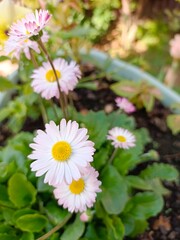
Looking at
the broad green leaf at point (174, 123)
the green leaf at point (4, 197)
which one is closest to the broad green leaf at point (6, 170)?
the green leaf at point (4, 197)

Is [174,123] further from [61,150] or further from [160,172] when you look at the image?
[61,150]

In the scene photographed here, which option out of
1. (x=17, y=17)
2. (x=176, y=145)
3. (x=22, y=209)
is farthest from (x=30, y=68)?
(x=176, y=145)

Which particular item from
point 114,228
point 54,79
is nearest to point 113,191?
point 114,228

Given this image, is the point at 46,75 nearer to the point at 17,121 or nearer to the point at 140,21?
the point at 17,121

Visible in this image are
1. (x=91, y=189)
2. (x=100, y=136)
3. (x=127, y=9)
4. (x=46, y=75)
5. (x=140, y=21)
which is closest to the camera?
(x=91, y=189)

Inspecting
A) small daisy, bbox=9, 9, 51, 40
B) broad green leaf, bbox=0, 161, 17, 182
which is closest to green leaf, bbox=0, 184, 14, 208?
broad green leaf, bbox=0, 161, 17, 182

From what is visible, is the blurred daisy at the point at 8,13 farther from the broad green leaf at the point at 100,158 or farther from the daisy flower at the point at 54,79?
the broad green leaf at the point at 100,158
